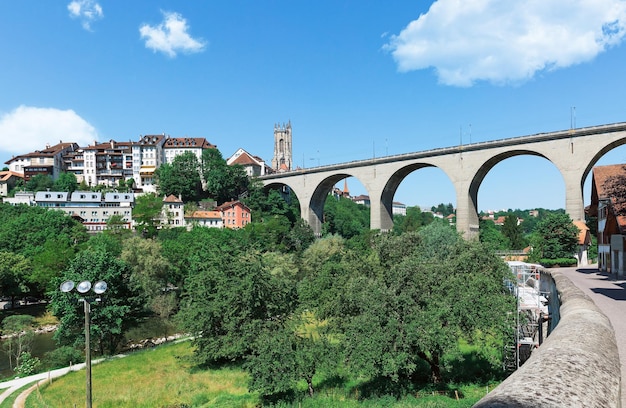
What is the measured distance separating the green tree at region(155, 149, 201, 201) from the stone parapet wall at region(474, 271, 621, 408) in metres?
81.8

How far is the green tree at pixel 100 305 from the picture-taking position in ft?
90.5

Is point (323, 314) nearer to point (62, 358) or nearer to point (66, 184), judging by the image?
point (62, 358)

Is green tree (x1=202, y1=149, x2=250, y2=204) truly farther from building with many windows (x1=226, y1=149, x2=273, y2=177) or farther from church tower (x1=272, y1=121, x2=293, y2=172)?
church tower (x1=272, y1=121, x2=293, y2=172)

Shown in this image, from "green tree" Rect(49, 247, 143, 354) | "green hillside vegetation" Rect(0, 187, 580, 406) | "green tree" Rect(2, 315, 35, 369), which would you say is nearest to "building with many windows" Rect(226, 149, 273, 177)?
"green hillside vegetation" Rect(0, 187, 580, 406)

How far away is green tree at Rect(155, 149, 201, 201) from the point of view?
82.1 m

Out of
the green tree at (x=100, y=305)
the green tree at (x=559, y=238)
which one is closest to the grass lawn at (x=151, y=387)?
the green tree at (x=100, y=305)

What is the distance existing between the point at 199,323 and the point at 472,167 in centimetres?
3700

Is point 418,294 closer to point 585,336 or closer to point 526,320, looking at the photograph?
point 526,320

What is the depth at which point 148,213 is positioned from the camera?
70.4 meters

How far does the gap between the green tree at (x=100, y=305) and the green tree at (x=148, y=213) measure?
3639cm

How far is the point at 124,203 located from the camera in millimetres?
78125

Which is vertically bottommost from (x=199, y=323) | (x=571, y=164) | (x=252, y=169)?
(x=199, y=323)

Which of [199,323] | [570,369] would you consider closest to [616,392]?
[570,369]

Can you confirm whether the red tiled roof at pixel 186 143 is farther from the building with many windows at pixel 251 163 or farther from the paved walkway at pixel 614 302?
the paved walkway at pixel 614 302
